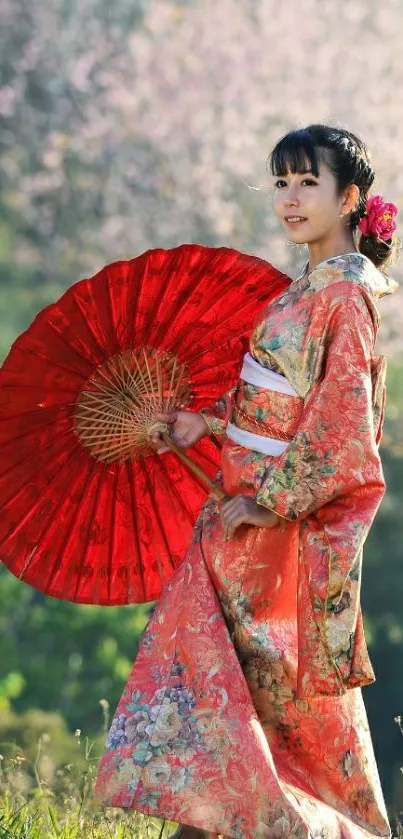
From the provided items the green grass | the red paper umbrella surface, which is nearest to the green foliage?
the green grass

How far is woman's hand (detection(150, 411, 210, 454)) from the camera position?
264 cm

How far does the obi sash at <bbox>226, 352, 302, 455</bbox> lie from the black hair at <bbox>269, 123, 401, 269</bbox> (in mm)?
319

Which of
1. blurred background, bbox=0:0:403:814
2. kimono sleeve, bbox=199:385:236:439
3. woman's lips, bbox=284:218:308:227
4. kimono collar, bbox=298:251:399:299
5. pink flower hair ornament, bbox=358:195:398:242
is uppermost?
blurred background, bbox=0:0:403:814

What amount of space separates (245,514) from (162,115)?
763 centimetres

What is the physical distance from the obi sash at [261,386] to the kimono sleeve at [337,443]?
0.08 meters

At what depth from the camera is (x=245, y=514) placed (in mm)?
2365

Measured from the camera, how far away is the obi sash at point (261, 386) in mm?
2434

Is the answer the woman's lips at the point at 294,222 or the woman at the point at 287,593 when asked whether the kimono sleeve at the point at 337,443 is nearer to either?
the woman at the point at 287,593

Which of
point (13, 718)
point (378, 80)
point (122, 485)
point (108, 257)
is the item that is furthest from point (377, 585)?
point (122, 485)

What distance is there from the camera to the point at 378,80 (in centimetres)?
958

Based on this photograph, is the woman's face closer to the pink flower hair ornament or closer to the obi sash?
the pink flower hair ornament

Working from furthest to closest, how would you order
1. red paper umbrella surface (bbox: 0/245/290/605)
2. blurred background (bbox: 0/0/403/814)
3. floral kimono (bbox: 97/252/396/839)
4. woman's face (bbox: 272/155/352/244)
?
blurred background (bbox: 0/0/403/814)
red paper umbrella surface (bbox: 0/245/290/605)
woman's face (bbox: 272/155/352/244)
floral kimono (bbox: 97/252/396/839)

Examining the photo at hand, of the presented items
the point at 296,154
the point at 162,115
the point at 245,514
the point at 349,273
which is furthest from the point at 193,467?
the point at 162,115

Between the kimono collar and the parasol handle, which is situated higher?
the kimono collar
